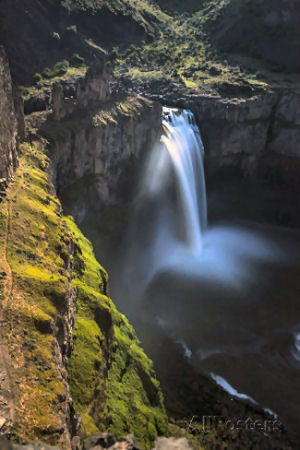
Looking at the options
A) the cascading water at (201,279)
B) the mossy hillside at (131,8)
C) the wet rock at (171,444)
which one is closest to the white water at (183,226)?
the cascading water at (201,279)

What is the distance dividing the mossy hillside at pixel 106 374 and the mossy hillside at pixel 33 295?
296cm

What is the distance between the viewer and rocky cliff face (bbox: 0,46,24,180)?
2162 cm

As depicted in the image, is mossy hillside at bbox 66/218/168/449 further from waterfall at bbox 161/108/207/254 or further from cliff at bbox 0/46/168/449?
waterfall at bbox 161/108/207/254

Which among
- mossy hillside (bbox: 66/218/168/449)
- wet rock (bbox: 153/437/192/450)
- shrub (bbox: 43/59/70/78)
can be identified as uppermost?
shrub (bbox: 43/59/70/78)

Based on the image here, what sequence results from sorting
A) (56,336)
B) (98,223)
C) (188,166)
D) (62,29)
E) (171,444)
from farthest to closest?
(62,29) < (188,166) < (98,223) < (171,444) < (56,336)

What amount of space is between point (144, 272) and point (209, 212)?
20435 mm

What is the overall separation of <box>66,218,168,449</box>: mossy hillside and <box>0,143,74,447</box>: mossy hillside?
296cm

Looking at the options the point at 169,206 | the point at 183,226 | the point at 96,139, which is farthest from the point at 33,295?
the point at 183,226

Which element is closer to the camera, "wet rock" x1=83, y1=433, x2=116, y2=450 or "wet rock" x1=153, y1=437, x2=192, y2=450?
"wet rock" x1=83, y1=433, x2=116, y2=450

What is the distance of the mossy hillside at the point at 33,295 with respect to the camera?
11578mm

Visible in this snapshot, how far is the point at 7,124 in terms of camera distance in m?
23.0

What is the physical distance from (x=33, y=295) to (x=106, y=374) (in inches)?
281

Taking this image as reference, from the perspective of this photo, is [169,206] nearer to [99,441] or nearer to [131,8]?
[99,441]

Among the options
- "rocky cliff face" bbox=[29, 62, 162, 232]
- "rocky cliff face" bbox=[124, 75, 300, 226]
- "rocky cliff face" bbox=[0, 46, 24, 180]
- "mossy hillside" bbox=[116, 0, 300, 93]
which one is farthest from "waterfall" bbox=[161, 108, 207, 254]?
"rocky cliff face" bbox=[0, 46, 24, 180]
